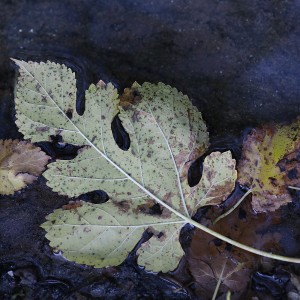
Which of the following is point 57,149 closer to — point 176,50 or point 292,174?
point 176,50

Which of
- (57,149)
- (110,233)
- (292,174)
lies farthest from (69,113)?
(292,174)

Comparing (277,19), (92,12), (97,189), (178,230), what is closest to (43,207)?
(97,189)

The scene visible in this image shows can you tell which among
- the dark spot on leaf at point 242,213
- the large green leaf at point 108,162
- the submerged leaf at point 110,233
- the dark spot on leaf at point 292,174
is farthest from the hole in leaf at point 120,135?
the dark spot on leaf at point 292,174

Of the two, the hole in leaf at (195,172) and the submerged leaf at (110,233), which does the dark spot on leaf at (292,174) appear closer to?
the hole in leaf at (195,172)

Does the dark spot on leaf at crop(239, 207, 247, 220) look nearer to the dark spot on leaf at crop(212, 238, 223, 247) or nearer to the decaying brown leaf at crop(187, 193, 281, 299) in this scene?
the decaying brown leaf at crop(187, 193, 281, 299)

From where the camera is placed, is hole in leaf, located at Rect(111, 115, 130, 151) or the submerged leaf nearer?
the submerged leaf

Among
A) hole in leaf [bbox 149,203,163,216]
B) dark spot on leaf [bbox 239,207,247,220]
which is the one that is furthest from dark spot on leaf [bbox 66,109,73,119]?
dark spot on leaf [bbox 239,207,247,220]

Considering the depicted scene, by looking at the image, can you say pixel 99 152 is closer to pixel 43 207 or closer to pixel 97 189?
pixel 97 189
